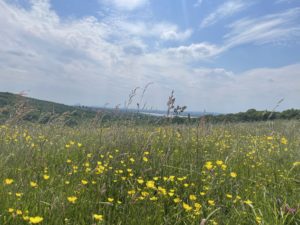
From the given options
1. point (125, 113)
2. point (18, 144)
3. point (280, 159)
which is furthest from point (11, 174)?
point (280, 159)

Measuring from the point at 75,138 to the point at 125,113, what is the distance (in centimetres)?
94

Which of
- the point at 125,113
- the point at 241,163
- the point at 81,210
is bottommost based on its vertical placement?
the point at 81,210

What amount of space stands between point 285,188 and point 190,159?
1.19 meters

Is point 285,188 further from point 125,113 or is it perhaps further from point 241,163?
point 125,113

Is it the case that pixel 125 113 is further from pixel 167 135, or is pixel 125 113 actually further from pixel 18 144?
pixel 18 144

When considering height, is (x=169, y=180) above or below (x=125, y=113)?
below

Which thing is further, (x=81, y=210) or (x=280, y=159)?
(x=280, y=159)

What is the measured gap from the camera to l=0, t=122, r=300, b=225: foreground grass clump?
7.74 ft

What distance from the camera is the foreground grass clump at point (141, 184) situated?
2.36 metres

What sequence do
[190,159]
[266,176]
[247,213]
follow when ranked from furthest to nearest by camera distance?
[190,159] < [266,176] < [247,213]

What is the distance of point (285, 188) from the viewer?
3.21 metres

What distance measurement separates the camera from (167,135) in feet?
16.1

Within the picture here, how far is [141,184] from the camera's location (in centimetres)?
313

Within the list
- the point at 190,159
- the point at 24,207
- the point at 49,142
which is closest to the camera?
the point at 24,207
